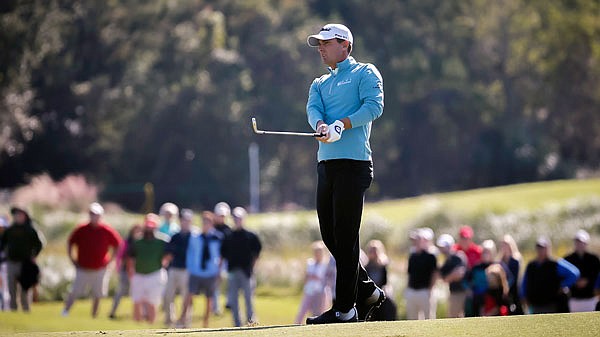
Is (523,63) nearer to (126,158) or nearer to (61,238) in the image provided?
(126,158)

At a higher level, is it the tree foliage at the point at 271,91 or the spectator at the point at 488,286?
the tree foliage at the point at 271,91

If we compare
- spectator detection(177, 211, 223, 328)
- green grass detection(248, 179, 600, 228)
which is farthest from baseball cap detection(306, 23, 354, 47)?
green grass detection(248, 179, 600, 228)

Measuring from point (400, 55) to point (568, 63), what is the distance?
841 centimetres

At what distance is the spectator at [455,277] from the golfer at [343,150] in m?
8.49

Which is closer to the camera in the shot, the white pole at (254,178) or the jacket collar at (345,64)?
the jacket collar at (345,64)

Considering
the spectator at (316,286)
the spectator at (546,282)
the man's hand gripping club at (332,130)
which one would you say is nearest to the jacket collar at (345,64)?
the man's hand gripping club at (332,130)

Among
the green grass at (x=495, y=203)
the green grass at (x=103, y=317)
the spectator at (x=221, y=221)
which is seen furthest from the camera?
the green grass at (x=495, y=203)

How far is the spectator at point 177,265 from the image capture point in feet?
65.0

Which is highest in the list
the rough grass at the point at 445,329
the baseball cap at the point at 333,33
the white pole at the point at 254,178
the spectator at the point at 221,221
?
the white pole at the point at 254,178

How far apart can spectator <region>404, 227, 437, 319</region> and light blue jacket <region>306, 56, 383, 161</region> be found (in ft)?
29.6

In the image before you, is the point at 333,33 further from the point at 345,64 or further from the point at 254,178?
the point at 254,178

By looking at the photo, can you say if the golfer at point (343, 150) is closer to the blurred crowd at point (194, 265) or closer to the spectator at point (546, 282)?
the spectator at point (546, 282)

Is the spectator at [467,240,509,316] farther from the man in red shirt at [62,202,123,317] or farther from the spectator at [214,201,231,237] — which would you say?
the man in red shirt at [62,202,123,317]

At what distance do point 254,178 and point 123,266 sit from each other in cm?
3636
